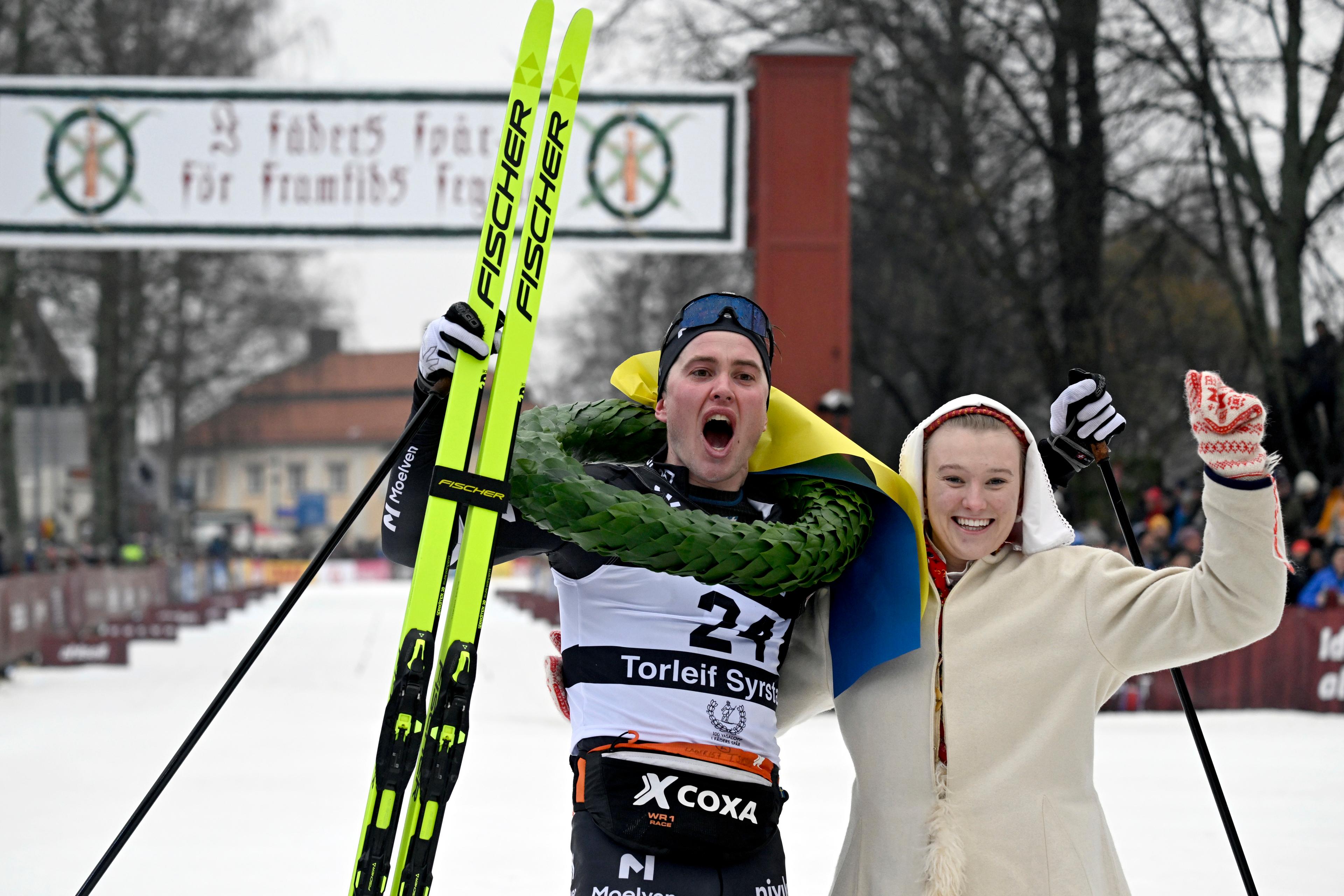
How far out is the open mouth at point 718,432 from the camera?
8.64ft

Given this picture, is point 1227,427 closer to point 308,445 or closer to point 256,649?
point 256,649

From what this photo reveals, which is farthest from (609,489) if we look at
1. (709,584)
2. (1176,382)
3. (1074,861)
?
(1176,382)

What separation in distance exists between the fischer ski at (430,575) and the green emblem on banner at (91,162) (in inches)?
273

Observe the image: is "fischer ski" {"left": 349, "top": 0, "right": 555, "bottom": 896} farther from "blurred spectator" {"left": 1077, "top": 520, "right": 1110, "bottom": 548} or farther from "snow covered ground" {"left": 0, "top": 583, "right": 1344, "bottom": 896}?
"blurred spectator" {"left": 1077, "top": 520, "right": 1110, "bottom": 548}

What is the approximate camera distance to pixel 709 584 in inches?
101

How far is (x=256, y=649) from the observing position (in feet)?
10.5

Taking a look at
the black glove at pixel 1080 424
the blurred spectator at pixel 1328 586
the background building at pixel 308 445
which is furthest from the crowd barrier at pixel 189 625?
the background building at pixel 308 445

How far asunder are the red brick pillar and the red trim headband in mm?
6483

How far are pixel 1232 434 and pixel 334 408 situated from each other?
6246 centimetres

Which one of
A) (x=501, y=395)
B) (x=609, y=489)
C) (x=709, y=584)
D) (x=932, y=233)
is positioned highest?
(x=932, y=233)

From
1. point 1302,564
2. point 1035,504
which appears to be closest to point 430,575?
point 1035,504

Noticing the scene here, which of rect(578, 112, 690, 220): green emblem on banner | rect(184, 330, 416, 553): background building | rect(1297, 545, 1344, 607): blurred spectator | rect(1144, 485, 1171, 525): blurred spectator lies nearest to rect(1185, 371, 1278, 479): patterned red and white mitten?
rect(578, 112, 690, 220): green emblem on banner

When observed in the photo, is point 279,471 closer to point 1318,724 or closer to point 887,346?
point 887,346

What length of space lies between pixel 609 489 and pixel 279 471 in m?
61.9
